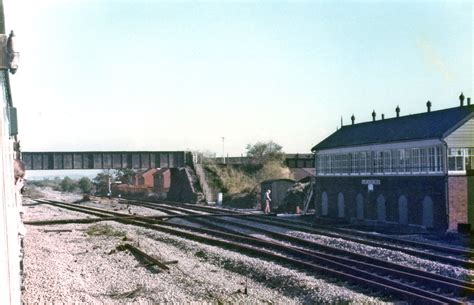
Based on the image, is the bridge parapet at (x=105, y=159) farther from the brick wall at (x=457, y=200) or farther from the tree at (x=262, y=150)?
the brick wall at (x=457, y=200)

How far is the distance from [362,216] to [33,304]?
23.1m

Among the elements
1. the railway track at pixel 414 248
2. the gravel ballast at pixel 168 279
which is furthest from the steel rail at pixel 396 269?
the railway track at pixel 414 248

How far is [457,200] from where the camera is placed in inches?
968

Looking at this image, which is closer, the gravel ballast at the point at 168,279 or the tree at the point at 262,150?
the gravel ballast at the point at 168,279

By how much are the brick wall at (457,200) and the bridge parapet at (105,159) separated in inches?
1373

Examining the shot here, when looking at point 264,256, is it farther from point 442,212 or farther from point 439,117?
point 439,117

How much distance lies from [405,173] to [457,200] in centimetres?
365

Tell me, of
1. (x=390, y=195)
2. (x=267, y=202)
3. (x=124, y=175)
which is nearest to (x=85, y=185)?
(x=124, y=175)

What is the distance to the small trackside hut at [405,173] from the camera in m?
24.9

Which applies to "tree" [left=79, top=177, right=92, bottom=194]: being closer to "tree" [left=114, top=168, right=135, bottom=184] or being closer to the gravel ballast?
"tree" [left=114, top=168, right=135, bottom=184]

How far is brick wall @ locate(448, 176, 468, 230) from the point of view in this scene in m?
24.4

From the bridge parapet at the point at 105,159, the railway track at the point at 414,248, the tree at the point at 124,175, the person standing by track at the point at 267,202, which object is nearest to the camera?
the railway track at the point at 414,248

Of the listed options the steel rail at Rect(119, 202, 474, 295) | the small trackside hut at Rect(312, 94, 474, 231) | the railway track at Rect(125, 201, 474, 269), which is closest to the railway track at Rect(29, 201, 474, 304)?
the steel rail at Rect(119, 202, 474, 295)

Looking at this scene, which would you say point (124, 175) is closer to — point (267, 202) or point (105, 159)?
point (105, 159)
